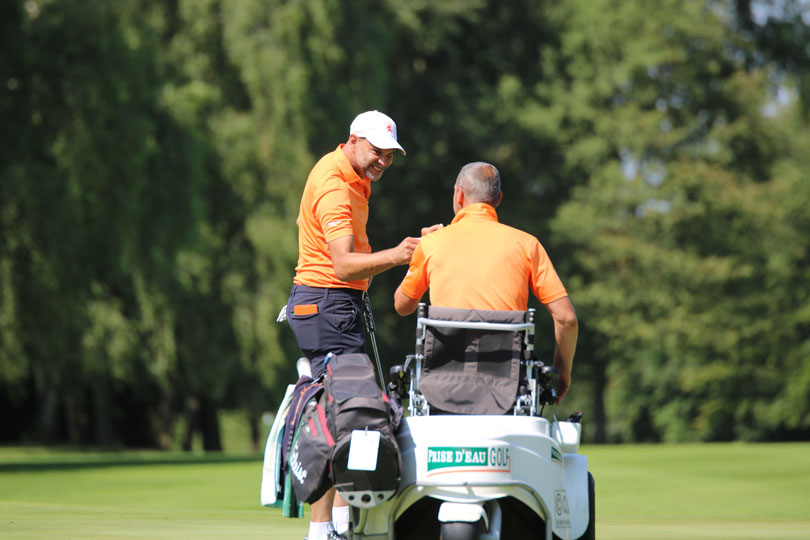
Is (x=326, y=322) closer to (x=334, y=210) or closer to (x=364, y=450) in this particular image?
(x=334, y=210)

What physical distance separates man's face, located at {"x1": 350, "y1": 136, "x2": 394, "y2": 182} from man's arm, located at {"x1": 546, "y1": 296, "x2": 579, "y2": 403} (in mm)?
1135

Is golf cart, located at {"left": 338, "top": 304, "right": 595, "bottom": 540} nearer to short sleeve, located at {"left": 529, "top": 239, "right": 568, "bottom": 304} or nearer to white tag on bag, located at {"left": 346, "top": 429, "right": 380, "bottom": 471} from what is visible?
white tag on bag, located at {"left": 346, "top": 429, "right": 380, "bottom": 471}

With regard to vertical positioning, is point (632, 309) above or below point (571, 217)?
below

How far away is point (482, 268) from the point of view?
5.40 metres

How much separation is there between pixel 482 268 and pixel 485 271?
20 mm

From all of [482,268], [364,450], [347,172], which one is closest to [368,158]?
[347,172]

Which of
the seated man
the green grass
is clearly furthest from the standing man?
the green grass

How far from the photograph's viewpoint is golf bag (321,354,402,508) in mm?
4879

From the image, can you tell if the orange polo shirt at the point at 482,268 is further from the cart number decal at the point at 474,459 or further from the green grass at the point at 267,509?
the green grass at the point at 267,509

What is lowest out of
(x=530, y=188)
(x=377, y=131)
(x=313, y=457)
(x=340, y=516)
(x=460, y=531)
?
(x=340, y=516)

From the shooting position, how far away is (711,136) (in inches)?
1426

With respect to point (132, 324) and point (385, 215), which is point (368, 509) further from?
point (385, 215)

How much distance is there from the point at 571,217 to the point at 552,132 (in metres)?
Answer: 2.42

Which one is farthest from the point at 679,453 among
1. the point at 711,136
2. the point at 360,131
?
the point at 711,136
